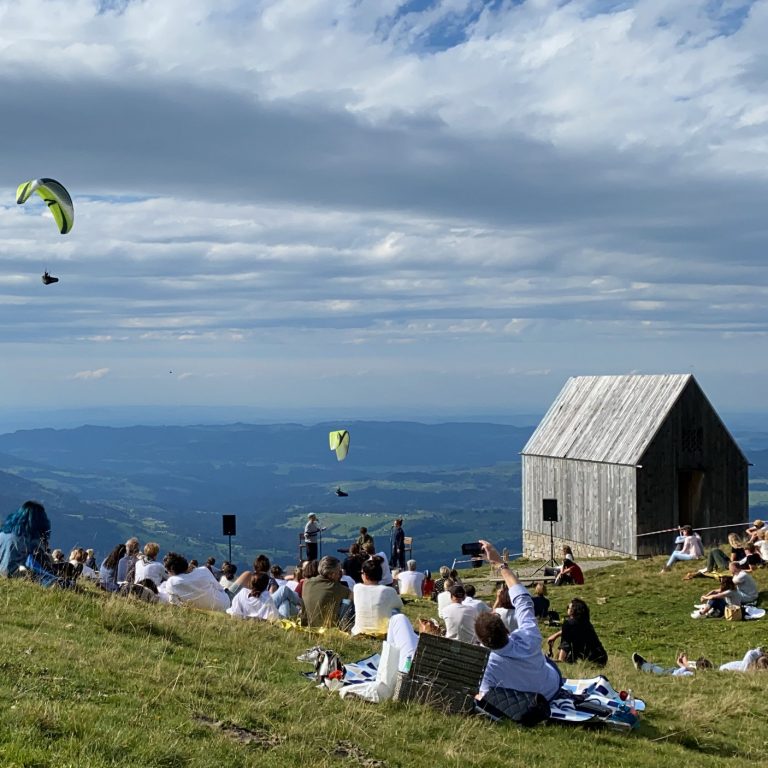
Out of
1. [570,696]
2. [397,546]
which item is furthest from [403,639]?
[397,546]

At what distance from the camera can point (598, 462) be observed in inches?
1572

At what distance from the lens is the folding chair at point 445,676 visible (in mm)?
9406

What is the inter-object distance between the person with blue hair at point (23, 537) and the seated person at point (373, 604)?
4281 millimetres

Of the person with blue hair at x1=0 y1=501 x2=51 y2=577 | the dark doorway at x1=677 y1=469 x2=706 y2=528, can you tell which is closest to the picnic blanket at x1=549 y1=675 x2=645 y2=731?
the person with blue hair at x1=0 y1=501 x2=51 y2=577

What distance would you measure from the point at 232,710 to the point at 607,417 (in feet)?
112

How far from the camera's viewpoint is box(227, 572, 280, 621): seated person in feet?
48.3

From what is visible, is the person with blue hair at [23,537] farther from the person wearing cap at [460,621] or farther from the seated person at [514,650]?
the seated person at [514,650]

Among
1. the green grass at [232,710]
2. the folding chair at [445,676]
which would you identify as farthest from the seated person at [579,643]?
the folding chair at [445,676]

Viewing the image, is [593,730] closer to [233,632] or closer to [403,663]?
[403,663]

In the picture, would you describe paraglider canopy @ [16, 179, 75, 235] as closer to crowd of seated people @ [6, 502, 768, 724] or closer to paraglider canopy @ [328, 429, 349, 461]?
crowd of seated people @ [6, 502, 768, 724]

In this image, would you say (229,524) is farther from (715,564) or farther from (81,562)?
(715,564)

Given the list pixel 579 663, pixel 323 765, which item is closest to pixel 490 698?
pixel 323 765

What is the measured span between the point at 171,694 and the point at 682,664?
922cm

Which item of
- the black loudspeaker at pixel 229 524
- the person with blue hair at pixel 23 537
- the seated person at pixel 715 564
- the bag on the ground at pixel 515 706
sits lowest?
the seated person at pixel 715 564
